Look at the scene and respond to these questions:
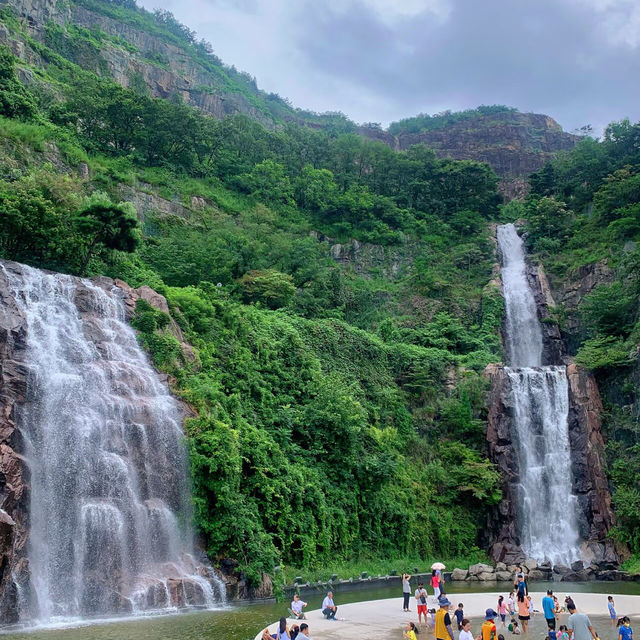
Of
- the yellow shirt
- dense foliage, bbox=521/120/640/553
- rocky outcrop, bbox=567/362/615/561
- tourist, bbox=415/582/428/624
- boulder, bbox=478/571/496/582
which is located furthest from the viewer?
dense foliage, bbox=521/120/640/553

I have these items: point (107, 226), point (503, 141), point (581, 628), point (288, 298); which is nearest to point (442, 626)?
point (581, 628)

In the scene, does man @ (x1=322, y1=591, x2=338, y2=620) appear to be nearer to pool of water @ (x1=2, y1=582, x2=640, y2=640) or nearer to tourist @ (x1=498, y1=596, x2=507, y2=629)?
pool of water @ (x1=2, y1=582, x2=640, y2=640)

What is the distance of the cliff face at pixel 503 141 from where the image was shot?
8512cm

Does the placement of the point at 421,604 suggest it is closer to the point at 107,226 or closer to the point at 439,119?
the point at 107,226

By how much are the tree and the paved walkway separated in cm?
1809

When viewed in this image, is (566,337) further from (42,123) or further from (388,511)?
(42,123)

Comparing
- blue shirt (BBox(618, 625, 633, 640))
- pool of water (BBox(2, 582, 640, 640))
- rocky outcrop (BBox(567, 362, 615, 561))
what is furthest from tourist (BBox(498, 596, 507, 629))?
rocky outcrop (BBox(567, 362, 615, 561))

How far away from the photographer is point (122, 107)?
48.4 m

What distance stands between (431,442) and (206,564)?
18027 millimetres

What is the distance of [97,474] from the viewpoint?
770 inches

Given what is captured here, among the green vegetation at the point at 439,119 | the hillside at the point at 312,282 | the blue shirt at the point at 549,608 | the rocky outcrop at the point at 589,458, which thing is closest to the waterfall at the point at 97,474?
the hillside at the point at 312,282

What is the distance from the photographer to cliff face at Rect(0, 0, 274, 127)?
6681cm

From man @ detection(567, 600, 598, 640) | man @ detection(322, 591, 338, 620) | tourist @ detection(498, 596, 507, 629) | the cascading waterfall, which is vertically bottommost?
tourist @ detection(498, 596, 507, 629)

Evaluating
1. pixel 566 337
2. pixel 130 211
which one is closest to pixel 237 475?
pixel 130 211
